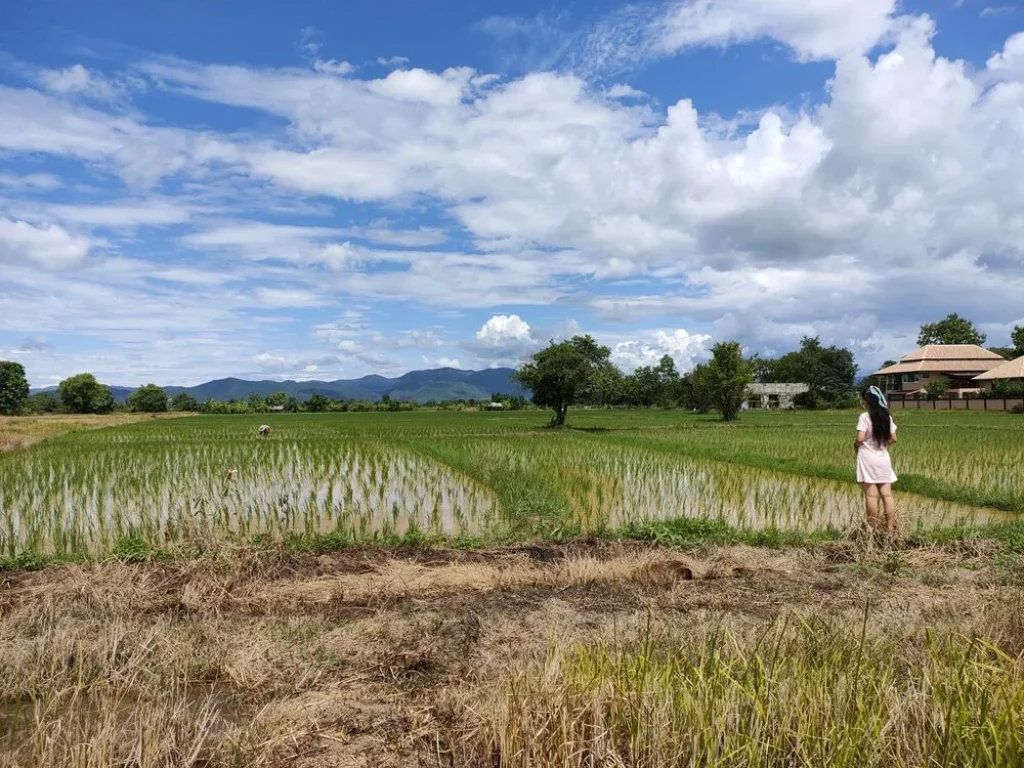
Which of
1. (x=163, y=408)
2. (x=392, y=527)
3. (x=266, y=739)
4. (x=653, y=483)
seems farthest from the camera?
(x=163, y=408)

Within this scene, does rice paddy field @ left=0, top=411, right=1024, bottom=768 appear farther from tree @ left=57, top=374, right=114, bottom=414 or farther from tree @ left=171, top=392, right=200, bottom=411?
tree @ left=171, top=392, right=200, bottom=411

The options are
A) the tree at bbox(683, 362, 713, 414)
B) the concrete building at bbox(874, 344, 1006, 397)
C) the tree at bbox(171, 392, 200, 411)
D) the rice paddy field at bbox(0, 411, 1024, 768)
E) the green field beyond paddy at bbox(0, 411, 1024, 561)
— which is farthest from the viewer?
the tree at bbox(171, 392, 200, 411)

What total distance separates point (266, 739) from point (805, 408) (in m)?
53.6

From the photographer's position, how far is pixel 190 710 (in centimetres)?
336

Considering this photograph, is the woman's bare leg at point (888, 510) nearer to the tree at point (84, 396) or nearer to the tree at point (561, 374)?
the tree at point (561, 374)

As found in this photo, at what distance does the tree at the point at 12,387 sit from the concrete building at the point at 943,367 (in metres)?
72.0

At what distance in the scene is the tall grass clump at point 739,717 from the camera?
7.80ft

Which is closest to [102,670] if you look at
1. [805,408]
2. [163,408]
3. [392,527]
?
[392,527]

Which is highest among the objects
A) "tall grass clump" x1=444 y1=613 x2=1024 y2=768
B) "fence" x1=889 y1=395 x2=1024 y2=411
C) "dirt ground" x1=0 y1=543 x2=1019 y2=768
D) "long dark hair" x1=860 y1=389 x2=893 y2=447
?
"long dark hair" x1=860 y1=389 x2=893 y2=447

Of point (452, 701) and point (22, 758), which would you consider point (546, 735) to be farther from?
point (22, 758)

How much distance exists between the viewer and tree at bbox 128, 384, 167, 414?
68375mm

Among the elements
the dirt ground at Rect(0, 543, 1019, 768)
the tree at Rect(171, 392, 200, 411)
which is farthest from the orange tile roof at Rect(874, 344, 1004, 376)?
the tree at Rect(171, 392, 200, 411)

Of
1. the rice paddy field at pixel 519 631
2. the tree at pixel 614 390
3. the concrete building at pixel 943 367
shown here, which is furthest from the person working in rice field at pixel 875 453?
the tree at pixel 614 390

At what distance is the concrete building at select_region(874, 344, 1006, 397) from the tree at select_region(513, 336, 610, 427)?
33902 mm
